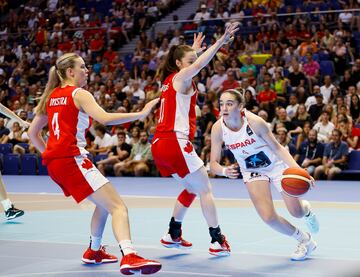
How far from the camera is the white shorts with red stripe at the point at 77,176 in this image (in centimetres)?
555

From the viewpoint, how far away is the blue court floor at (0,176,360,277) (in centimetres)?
589

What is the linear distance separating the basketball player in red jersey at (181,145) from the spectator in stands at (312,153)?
8.67 meters

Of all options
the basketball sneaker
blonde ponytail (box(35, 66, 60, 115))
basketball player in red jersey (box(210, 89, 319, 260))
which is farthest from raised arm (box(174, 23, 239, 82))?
the basketball sneaker

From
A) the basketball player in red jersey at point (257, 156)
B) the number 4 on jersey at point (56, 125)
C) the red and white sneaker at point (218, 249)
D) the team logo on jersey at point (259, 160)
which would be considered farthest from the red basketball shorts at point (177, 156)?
the number 4 on jersey at point (56, 125)

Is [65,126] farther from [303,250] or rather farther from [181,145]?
[303,250]

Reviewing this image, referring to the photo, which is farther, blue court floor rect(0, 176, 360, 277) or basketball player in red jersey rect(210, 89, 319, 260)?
basketball player in red jersey rect(210, 89, 319, 260)

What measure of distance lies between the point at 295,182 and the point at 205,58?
1.40 meters

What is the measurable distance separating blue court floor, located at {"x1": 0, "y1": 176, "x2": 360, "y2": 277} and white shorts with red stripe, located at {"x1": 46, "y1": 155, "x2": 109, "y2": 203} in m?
0.73

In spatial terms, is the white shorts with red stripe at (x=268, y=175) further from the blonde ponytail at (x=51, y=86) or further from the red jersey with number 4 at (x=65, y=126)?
the blonde ponytail at (x=51, y=86)

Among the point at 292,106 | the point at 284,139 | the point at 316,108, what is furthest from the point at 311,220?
the point at 292,106

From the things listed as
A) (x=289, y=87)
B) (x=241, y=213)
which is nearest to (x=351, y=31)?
(x=289, y=87)

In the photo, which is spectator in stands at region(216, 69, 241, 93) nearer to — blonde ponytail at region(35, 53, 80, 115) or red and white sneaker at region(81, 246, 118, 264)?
red and white sneaker at region(81, 246, 118, 264)

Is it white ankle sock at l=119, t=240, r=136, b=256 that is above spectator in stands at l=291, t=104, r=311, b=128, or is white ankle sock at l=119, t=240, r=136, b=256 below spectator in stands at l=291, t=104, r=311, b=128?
below

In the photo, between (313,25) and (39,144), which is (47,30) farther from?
(39,144)
